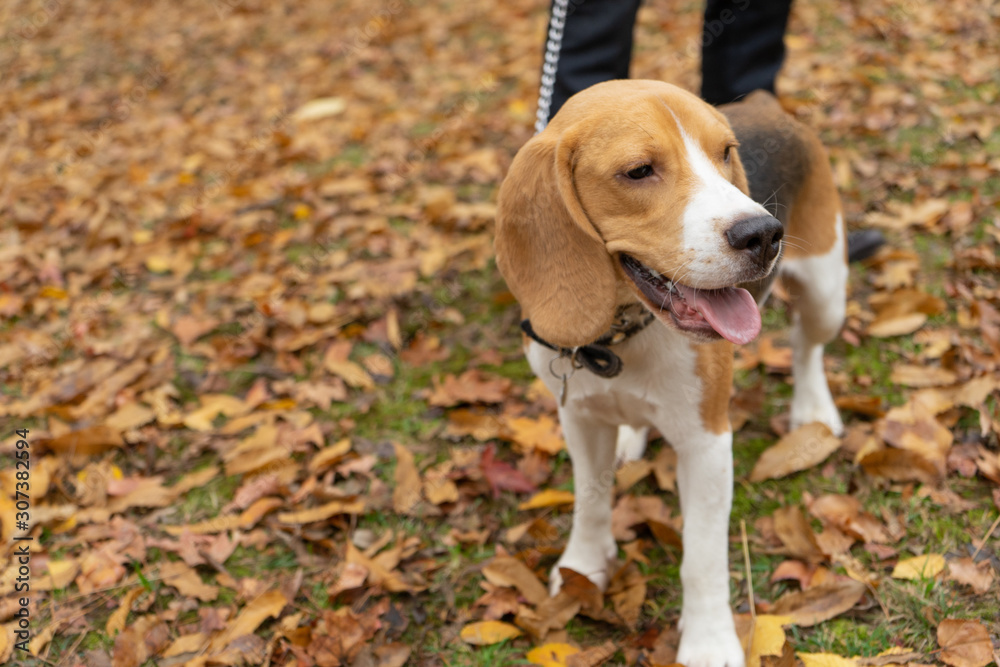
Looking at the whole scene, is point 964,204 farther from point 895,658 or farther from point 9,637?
point 9,637

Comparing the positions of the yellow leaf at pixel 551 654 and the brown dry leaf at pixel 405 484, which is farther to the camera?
the brown dry leaf at pixel 405 484

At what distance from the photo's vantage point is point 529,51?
7734mm

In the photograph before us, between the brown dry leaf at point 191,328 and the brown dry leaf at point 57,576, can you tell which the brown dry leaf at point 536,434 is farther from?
the brown dry leaf at point 191,328

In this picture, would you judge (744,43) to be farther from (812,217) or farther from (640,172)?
(640,172)

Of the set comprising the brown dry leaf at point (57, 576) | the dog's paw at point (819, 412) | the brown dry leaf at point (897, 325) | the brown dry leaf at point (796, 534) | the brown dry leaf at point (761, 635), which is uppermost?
the brown dry leaf at point (57, 576)

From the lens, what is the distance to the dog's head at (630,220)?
1.97 m

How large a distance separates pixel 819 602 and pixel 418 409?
6.51 ft

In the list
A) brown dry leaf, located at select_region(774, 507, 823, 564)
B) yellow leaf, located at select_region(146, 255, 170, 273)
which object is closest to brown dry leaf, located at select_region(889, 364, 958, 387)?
brown dry leaf, located at select_region(774, 507, 823, 564)

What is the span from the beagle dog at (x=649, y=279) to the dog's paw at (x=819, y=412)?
87 cm

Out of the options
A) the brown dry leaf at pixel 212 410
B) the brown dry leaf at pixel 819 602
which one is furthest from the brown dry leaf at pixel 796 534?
the brown dry leaf at pixel 212 410

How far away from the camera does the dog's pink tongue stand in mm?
2031

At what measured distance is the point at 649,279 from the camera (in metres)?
2.14

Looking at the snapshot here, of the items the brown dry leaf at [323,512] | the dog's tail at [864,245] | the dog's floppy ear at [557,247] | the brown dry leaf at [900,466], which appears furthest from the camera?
the dog's tail at [864,245]

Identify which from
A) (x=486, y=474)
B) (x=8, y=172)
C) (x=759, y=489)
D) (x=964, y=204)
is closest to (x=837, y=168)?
(x=964, y=204)
